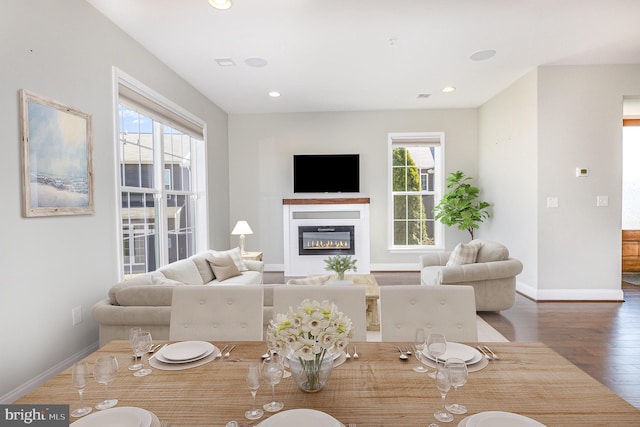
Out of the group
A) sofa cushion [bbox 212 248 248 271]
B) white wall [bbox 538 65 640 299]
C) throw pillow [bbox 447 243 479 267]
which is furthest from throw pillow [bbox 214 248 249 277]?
white wall [bbox 538 65 640 299]

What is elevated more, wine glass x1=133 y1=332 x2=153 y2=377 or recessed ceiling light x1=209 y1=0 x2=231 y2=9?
recessed ceiling light x1=209 y1=0 x2=231 y2=9

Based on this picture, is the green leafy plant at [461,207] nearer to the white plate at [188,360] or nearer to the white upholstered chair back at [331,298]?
the white upholstered chair back at [331,298]

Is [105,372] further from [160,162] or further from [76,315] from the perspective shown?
[160,162]

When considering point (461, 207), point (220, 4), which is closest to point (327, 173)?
point (461, 207)

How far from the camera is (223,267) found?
419 centimetres

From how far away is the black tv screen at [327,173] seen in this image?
6469 millimetres

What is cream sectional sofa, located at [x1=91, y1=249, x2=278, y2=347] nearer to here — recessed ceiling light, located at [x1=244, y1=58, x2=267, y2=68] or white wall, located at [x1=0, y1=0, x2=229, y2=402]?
white wall, located at [x1=0, y1=0, x2=229, y2=402]

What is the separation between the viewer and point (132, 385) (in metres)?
1.17

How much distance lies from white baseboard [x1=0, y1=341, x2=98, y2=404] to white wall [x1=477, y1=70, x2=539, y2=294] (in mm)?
4884

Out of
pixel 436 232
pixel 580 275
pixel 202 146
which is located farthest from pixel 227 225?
pixel 580 275

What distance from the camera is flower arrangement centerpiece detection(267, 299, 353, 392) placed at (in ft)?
3.44

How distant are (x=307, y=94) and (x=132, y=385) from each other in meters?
4.91

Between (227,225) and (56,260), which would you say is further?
(227,225)

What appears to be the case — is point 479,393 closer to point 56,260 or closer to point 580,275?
point 56,260
